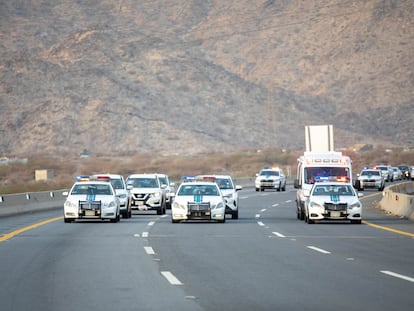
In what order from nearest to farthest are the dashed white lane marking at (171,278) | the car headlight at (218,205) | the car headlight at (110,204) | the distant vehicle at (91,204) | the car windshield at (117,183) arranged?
the dashed white lane marking at (171,278) < the car headlight at (218,205) < the distant vehicle at (91,204) < the car headlight at (110,204) < the car windshield at (117,183)

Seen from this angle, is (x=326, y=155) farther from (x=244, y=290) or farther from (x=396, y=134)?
(x=396, y=134)

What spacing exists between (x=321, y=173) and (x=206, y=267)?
22115 millimetres

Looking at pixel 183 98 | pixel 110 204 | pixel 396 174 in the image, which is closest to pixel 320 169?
pixel 110 204

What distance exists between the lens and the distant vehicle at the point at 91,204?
34406 millimetres

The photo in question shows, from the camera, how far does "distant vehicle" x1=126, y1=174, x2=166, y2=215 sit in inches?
1668

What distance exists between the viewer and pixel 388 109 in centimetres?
17362

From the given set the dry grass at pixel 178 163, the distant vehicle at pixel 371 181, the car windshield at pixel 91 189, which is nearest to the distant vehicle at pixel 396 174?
the dry grass at pixel 178 163

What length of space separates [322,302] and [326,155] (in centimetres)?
2812

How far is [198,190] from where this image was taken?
1382 inches

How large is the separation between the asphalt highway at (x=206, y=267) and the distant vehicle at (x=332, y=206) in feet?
3.96

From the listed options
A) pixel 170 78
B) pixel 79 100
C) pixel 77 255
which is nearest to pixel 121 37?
pixel 170 78

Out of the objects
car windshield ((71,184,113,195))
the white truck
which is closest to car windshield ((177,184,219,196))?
car windshield ((71,184,113,195))

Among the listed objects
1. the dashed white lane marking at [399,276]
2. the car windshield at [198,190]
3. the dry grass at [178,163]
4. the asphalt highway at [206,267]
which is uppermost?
the dry grass at [178,163]

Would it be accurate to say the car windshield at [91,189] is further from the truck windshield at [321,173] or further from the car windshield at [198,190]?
the truck windshield at [321,173]
